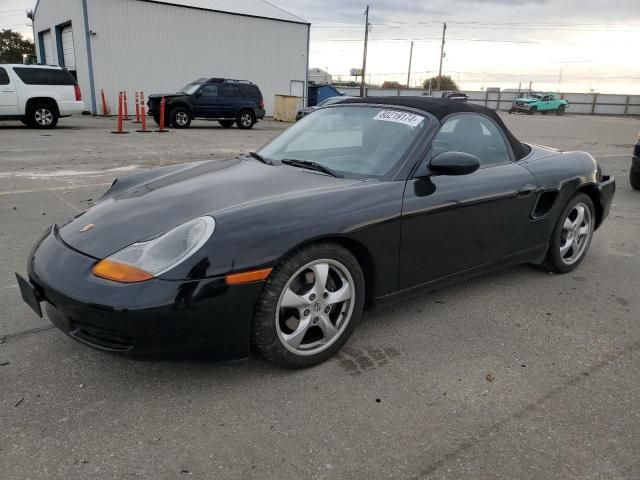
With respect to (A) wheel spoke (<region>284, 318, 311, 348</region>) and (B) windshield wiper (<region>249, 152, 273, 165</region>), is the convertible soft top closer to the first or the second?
(B) windshield wiper (<region>249, 152, 273, 165</region>)

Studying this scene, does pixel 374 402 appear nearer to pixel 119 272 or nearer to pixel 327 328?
pixel 327 328

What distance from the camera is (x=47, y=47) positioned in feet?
91.8

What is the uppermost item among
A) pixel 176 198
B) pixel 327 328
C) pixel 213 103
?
pixel 176 198

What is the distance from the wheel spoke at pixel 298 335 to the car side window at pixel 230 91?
17.3 meters

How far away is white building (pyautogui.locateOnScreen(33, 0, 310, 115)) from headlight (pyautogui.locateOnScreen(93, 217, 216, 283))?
23517mm

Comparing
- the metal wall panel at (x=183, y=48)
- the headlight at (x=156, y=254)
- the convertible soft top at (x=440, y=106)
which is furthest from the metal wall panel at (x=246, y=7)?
the headlight at (x=156, y=254)

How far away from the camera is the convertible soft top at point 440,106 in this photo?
136 inches

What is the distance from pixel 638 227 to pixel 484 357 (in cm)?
417

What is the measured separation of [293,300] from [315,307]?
0.50 feet

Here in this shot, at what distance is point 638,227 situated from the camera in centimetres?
599

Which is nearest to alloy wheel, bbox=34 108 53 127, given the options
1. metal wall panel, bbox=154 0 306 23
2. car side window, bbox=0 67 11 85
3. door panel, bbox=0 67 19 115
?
door panel, bbox=0 67 19 115

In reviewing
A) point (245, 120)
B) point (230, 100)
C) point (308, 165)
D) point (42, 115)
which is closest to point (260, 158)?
point (308, 165)

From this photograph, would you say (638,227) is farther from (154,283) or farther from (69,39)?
(69,39)

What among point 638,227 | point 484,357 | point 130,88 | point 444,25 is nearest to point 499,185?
point 484,357
